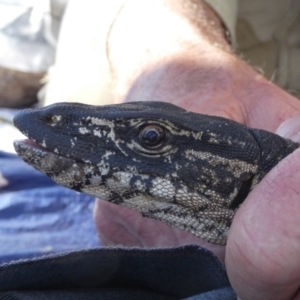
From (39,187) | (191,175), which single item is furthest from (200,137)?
(39,187)

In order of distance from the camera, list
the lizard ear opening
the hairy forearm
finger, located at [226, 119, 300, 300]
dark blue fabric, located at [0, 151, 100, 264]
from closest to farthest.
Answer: finger, located at [226, 119, 300, 300]
the lizard ear opening
the hairy forearm
dark blue fabric, located at [0, 151, 100, 264]

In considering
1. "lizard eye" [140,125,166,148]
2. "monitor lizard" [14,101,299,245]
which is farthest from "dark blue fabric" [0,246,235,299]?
"lizard eye" [140,125,166,148]

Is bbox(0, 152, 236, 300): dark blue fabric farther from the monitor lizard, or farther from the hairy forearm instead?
the hairy forearm

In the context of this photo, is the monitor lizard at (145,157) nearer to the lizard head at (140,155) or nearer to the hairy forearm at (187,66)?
the lizard head at (140,155)

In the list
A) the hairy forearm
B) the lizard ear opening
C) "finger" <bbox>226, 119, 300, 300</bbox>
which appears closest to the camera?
"finger" <bbox>226, 119, 300, 300</bbox>

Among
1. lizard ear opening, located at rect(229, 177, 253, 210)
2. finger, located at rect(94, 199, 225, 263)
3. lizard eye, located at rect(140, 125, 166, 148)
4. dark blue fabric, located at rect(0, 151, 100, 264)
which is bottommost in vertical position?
dark blue fabric, located at rect(0, 151, 100, 264)

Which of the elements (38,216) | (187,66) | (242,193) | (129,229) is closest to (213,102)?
(187,66)

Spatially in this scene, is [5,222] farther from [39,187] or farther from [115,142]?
[115,142]
